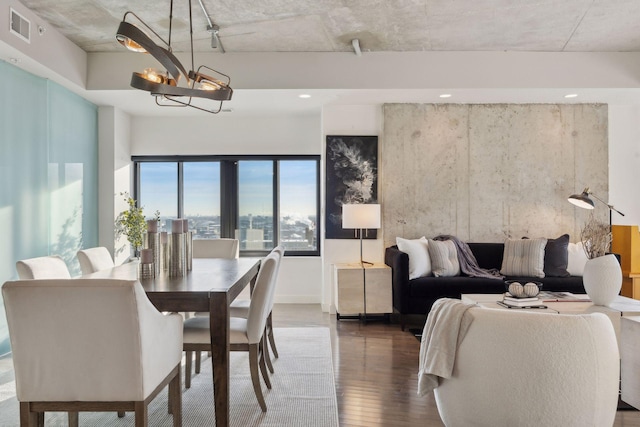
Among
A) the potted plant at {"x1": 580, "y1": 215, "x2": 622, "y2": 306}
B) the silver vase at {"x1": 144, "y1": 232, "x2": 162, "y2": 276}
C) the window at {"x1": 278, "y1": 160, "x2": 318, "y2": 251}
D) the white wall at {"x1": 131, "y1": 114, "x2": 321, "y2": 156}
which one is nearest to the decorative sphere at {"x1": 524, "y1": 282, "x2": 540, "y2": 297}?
the potted plant at {"x1": 580, "y1": 215, "x2": 622, "y2": 306}

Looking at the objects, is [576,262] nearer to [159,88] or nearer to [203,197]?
[159,88]

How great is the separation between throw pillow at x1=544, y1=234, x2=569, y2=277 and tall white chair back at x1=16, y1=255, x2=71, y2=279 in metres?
4.45

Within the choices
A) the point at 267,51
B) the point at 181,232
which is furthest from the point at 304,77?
the point at 181,232

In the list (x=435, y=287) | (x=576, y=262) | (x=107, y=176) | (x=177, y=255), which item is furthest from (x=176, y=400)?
(x=576, y=262)

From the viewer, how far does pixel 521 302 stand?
10.0ft

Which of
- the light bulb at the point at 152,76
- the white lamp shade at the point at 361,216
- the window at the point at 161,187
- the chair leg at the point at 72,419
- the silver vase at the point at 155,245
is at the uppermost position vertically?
the light bulb at the point at 152,76

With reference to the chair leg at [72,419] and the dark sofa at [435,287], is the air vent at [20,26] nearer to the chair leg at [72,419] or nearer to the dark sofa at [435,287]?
the chair leg at [72,419]

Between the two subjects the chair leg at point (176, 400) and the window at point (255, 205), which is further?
the window at point (255, 205)

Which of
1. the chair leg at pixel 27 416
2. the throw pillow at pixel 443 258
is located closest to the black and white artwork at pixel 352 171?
the throw pillow at pixel 443 258

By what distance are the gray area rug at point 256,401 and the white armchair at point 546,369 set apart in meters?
1.09

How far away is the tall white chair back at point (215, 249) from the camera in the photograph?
3930mm

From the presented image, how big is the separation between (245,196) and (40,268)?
3677 mm

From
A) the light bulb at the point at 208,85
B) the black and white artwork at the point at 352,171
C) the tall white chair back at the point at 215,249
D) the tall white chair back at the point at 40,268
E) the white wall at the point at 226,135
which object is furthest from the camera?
the white wall at the point at 226,135

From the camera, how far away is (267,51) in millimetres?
4602
